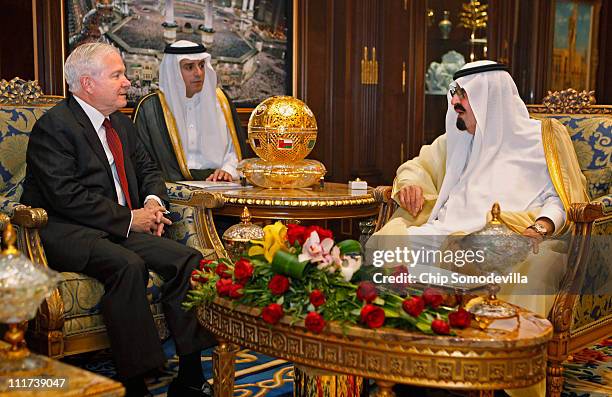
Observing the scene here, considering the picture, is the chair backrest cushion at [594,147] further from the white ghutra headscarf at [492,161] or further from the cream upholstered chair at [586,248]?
the white ghutra headscarf at [492,161]

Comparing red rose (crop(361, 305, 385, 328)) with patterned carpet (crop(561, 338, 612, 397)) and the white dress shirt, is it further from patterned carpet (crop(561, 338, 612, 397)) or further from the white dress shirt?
the white dress shirt

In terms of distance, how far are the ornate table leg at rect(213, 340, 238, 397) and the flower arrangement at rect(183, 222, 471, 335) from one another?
9.8 inches

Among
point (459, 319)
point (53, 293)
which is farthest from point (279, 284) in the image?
point (53, 293)

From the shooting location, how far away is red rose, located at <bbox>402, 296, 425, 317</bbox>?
2365 millimetres

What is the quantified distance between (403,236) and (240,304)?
1348 millimetres

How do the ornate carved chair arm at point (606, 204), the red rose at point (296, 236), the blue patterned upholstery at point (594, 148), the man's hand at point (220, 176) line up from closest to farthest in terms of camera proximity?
the red rose at point (296, 236)
the ornate carved chair arm at point (606, 204)
the blue patterned upholstery at point (594, 148)
the man's hand at point (220, 176)

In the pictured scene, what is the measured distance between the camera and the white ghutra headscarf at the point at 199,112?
5152 mm

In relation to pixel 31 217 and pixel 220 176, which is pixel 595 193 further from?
pixel 31 217

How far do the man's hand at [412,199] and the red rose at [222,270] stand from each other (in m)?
1.39

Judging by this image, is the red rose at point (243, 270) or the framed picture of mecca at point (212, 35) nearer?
the red rose at point (243, 270)

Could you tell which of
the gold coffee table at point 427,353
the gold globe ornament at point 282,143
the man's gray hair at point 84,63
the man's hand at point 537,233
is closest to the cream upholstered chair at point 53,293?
the man's gray hair at point 84,63

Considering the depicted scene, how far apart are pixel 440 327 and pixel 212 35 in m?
4.21

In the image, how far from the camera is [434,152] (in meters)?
4.24

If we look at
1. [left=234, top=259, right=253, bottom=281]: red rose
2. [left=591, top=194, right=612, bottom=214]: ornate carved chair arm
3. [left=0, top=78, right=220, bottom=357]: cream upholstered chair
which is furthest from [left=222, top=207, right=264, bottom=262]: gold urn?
[left=591, top=194, right=612, bottom=214]: ornate carved chair arm
